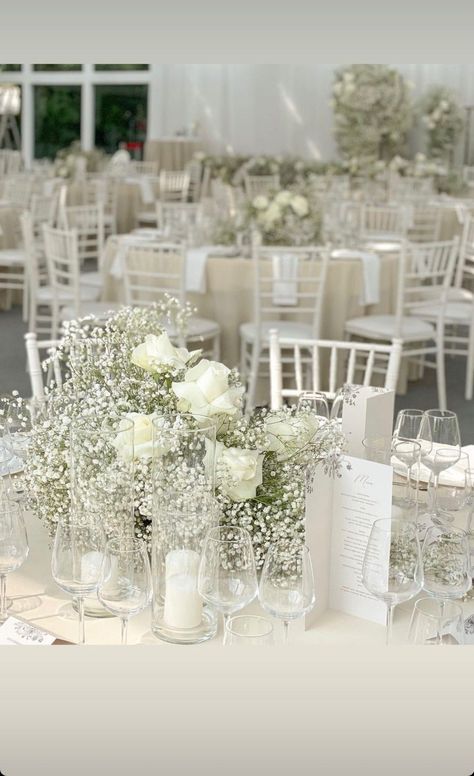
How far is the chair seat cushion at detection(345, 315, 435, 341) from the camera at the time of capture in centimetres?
544

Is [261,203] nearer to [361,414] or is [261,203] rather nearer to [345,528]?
[361,414]

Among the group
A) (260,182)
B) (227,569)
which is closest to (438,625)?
(227,569)

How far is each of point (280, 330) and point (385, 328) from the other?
598 millimetres

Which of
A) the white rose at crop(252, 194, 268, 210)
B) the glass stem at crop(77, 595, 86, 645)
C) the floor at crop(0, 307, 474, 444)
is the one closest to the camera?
the glass stem at crop(77, 595, 86, 645)

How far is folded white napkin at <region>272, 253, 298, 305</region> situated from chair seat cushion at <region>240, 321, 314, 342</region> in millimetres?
130

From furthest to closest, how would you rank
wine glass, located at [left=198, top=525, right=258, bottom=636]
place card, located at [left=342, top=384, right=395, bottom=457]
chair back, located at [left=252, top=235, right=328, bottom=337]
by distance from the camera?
1. chair back, located at [left=252, top=235, right=328, bottom=337]
2. place card, located at [left=342, top=384, right=395, bottom=457]
3. wine glass, located at [left=198, top=525, right=258, bottom=636]

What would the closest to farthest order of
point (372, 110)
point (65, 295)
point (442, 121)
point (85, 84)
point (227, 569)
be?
point (227, 569)
point (65, 295)
point (442, 121)
point (372, 110)
point (85, 84)

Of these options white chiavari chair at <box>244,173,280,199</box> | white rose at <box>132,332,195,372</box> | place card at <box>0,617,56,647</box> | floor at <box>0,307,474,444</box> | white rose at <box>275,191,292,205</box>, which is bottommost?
floor at <box>0,307,474,444</box>

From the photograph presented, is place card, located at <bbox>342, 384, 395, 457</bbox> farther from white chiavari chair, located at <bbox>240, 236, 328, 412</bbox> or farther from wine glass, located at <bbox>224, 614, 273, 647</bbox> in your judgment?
white chiavari chair, located at <bbox>240, 236, 328, 412</bbox>

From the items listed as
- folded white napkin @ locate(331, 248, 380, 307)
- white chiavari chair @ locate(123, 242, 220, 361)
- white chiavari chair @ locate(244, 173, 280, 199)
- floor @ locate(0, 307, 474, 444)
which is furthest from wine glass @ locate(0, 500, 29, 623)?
white chiavari chair @ locate(244, 173, 280, 199)

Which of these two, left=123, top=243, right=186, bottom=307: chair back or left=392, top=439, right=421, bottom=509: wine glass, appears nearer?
left=392, top=439, right=421, bottom=509: wine glass

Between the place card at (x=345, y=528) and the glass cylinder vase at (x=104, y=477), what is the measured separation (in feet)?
0.92

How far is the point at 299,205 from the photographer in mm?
5805

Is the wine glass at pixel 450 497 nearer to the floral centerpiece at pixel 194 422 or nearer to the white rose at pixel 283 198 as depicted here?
the floral centerpiece at pixel 194 422
